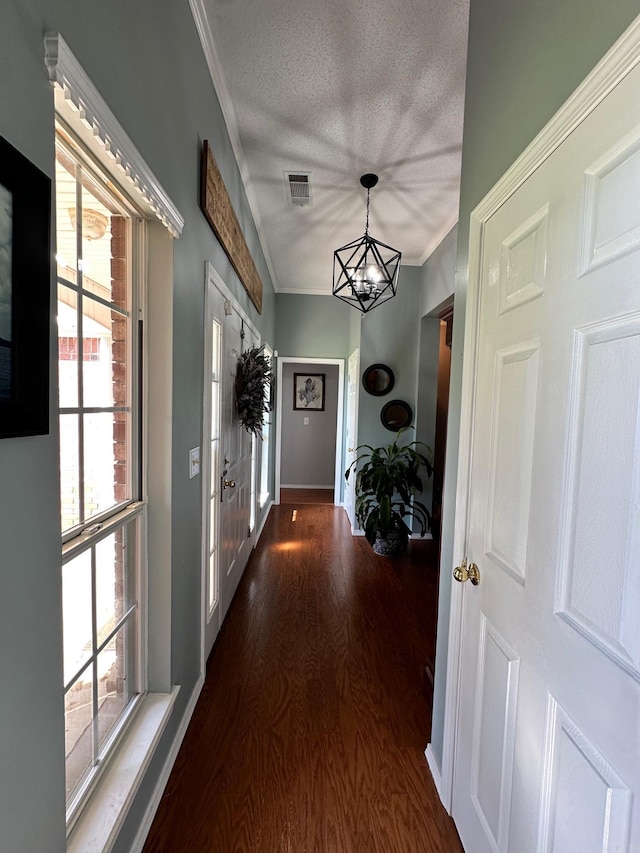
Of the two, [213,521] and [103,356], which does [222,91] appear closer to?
[103,356]

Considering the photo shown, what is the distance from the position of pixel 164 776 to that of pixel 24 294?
5.32 feet

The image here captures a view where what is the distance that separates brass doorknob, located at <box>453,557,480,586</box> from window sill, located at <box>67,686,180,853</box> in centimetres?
110

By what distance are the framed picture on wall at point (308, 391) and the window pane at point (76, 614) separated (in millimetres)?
5136

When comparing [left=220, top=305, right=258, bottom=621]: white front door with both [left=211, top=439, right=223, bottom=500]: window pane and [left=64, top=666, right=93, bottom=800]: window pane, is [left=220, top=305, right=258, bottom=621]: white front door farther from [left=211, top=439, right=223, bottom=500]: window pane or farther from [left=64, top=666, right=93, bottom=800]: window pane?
[left=64, top=666, right=93, bottom=800]: window pane

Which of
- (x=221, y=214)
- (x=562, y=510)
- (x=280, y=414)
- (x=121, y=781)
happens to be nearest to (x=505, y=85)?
(x=562, y=510)

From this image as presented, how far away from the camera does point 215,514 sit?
6.72 ft

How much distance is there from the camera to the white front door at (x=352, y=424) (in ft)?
13.5

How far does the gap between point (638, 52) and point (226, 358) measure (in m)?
1.93

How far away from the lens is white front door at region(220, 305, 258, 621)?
2203mm

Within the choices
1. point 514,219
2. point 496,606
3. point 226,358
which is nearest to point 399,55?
point 514,219

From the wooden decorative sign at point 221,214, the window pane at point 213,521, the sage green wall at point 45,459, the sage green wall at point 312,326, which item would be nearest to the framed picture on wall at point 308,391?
the sage green wall at point 312,326

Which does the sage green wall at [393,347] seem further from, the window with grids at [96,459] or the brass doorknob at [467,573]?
the window with grids at [96,459]

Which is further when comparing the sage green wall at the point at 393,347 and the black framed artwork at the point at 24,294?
the sage green wall at the point at 393,347

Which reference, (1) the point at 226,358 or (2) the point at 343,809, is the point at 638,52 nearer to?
(1) the point at 226,358
